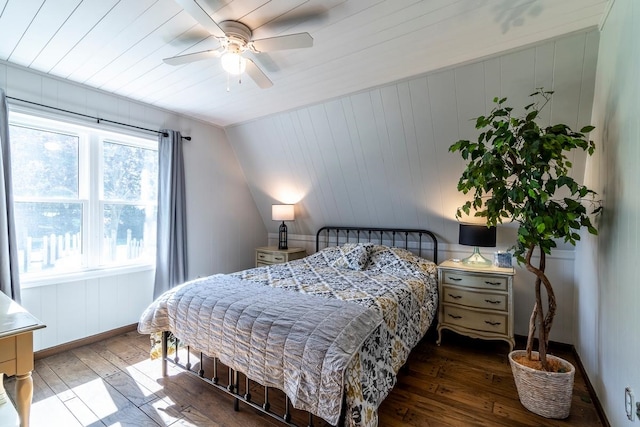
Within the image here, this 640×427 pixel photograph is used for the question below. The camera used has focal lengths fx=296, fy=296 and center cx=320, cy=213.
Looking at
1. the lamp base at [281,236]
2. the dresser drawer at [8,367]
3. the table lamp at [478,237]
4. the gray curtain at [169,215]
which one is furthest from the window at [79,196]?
the table lamp at [478,237]

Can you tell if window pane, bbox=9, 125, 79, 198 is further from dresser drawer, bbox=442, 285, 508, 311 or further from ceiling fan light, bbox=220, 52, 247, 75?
dresser drawer, bbox=442, 285, 508, 311

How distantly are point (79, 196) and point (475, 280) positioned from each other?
13.0 feet

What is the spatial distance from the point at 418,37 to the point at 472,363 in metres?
2.66

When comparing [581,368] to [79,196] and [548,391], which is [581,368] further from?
[79,196]

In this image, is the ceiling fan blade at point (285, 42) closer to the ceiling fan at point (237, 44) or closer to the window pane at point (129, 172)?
the ceiling fan at point (237, 44)

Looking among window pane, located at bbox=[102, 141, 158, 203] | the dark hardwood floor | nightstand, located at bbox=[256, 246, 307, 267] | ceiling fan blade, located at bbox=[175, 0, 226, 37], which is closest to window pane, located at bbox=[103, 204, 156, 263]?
window pane, located at bbox=[102, 141, 158, 203]

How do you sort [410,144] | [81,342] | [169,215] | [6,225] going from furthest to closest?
[169,215] → [410,144] → [81,342] → [6,225]

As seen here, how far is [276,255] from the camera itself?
167 inches

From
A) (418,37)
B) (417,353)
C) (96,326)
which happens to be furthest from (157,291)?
(418,37)

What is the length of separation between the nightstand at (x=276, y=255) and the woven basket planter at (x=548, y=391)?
9.45 ft

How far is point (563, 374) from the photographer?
1.84m

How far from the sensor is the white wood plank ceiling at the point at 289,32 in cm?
171

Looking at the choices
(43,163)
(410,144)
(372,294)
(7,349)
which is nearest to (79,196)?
(43,163)

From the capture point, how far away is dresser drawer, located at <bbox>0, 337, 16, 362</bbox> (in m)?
1.20
